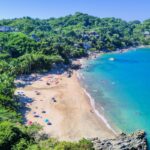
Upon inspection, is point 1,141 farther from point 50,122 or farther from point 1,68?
point 1,68

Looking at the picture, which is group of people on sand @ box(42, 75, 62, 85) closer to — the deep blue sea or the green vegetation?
the green vegetation

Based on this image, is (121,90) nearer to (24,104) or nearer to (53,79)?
(53,79)

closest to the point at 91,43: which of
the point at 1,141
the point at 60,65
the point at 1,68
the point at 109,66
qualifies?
the point at 109,66

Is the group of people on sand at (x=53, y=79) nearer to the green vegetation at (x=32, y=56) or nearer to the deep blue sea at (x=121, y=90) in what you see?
the green vegetation at (x=32, y=56)

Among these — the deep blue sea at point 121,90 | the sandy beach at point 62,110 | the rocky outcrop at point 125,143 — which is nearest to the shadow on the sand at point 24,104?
the sandy beach at point 62,110

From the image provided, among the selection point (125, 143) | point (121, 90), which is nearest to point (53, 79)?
point (121, 90)

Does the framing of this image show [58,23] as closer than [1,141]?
No

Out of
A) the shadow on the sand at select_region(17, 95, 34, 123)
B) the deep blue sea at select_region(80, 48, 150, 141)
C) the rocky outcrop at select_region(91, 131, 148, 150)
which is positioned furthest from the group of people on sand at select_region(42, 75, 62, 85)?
the rocky outcrop at select_region(91, 131, 148, 150)
